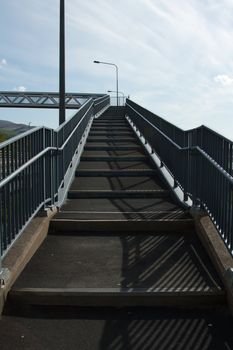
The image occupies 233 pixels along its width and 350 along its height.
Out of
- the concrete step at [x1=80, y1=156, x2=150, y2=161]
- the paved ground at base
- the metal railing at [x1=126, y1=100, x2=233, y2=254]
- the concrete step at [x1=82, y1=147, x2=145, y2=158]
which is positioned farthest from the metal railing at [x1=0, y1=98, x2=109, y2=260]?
the concrete step at [x1=82, y1=147, x2=145, y2=158]

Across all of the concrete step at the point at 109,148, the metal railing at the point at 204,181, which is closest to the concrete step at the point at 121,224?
the metal railing at the point at 204,181

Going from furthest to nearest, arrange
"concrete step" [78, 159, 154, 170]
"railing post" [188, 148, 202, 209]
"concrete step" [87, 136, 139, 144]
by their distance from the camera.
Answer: "concrete step" [87, 136, 139, 144] < "concrete step" [78, 159, 154, 170] < "railing post" [188, 148, 202, 209]

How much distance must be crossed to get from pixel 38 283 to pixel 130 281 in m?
0.91

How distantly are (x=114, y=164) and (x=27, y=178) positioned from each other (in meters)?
6.39

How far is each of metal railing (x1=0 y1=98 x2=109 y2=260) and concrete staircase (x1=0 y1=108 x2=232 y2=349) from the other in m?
0.44

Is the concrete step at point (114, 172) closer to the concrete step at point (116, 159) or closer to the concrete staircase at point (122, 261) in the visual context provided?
the concrete staircase at point (122, 261)

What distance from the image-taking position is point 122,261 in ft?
18.7

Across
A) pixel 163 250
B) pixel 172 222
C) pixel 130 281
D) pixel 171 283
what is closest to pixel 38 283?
pixel 130 281

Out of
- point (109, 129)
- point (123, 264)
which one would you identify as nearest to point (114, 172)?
point (123, 264)

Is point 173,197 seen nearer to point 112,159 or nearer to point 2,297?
point 112,159

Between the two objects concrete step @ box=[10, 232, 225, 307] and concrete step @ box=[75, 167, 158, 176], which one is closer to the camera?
concrete step @ box=[10, 232, 225, 307]

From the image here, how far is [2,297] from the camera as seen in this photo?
14.8 feet

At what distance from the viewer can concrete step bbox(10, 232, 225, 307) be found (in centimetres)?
470

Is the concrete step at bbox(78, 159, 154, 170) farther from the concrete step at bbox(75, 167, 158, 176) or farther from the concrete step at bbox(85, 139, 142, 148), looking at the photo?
the concrete step at bbox(85, 139, 142, 148)
